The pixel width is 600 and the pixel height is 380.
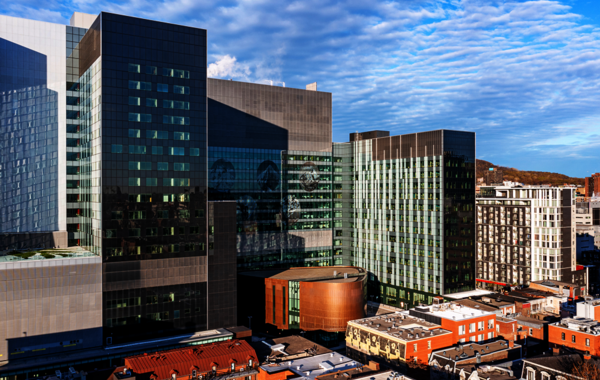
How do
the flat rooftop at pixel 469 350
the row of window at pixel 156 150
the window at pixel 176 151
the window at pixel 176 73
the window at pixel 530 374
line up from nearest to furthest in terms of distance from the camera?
the window at pixel 530 374 < the flat rooftop at pixel 469 350 < the row of window at pixel 156 150 < the window at pixel 176 73 < the window at pixel 176 151

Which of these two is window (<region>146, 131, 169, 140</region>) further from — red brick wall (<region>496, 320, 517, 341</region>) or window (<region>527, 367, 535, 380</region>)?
red brick wall (<region>496, 320, 517, 341</region>)

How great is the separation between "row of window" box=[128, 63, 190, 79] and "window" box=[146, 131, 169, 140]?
40.5 ft

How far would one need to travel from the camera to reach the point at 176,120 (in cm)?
9562

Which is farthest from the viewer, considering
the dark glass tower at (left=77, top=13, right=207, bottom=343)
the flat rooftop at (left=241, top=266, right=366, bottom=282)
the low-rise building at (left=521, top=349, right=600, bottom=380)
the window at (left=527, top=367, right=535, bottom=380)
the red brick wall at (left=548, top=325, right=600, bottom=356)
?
the flat rooftop at (left=241, top=266, right=366, bottom=282)

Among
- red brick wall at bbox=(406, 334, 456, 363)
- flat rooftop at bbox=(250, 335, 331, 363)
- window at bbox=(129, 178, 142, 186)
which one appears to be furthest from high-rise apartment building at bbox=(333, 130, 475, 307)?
window at bbox=(129, 178, 142, 186)

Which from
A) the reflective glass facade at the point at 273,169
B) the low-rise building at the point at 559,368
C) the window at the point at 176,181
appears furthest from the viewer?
the reflective glass facade at the point at 273,169

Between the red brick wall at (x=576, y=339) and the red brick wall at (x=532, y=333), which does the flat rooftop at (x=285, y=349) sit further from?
the red brick wall at (x=576, y=339)

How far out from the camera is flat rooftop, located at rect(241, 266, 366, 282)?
397ft

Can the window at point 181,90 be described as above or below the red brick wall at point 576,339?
above

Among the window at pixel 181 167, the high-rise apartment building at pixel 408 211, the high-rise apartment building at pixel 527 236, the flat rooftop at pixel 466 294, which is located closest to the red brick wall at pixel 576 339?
the flat rooftop at pixel 466 294

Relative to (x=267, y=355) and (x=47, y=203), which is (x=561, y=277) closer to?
(x=267, y=355)

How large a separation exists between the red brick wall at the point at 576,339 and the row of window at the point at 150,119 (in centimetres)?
9148

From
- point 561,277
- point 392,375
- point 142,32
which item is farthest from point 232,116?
point 561,277

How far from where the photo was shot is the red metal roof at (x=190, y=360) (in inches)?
2761
